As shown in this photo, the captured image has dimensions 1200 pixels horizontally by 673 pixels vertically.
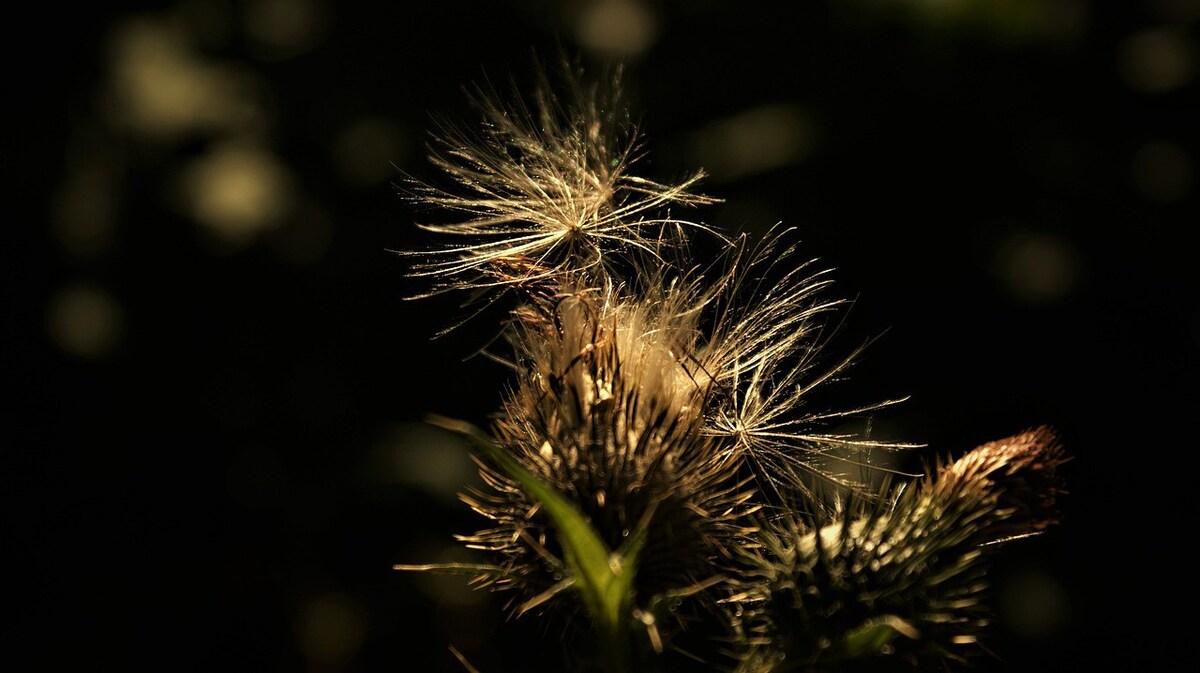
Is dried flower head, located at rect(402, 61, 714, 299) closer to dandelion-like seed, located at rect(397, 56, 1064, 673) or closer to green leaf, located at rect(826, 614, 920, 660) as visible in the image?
dandelion-like seed, located at rect(397, 56, 1064, 673)

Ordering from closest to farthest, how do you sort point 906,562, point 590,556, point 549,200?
point 590,556 → point 906,562 → point 549,200

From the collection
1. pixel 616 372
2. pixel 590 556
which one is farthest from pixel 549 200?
pixel 590 556

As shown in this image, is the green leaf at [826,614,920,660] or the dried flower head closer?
the green leaf at [826,614,920,660]

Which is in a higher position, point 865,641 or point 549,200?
point 549,200

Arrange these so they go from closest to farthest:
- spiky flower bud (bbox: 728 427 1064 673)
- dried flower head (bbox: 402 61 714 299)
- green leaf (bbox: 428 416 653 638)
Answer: green leaf (bbox: 428 416 653 638) < spiky flower bud (bbox: 728 427 1064 673) < dried flower head (bbox: 402 61 714 299)

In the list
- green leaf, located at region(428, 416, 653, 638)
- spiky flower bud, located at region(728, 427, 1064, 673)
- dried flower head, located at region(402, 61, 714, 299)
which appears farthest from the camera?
dried flower head, located at region(402, 61, 714, 299)

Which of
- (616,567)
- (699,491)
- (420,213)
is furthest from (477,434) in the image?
(420,213)

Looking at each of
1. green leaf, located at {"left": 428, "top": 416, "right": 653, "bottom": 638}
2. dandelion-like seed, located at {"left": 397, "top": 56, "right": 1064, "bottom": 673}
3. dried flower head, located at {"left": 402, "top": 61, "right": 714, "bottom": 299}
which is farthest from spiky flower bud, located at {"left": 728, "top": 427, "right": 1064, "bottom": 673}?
dried flower head, located at {"left": 402, "top": 61, "right": 714, "bottom": 299}

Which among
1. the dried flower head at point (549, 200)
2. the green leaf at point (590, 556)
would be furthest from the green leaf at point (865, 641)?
the dried flower head at point (549, 200)

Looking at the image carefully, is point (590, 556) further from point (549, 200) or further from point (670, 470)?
point (549, 200)
